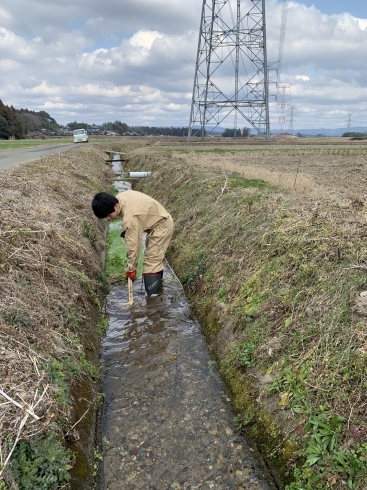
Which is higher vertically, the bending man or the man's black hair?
the man's black hair

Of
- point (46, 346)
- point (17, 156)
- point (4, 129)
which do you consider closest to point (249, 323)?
point (46, 346)

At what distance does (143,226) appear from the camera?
665 cm

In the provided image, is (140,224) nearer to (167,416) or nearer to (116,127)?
(167,416)

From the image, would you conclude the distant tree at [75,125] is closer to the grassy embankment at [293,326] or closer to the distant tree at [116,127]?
the distant tree at [116,127]

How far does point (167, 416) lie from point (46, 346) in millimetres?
1666

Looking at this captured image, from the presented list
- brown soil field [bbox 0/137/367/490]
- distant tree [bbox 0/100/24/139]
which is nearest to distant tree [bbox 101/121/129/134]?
distant tree [bbox 0/100/24/139]

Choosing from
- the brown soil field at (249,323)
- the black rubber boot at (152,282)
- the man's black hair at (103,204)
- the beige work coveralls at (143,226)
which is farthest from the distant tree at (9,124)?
the man's black hair at (103,204)

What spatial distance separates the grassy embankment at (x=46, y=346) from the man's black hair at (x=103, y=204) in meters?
1.22

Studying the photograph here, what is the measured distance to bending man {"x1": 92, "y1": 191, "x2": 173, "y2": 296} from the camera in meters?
5.78

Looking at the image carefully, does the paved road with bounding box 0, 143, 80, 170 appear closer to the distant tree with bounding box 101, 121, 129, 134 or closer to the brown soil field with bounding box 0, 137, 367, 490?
the brown soil field with bounding box 0, 137, 367, 490

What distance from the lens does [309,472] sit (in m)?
3.29

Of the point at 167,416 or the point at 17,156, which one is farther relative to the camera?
the point at 17,156

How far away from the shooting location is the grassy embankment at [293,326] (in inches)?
133

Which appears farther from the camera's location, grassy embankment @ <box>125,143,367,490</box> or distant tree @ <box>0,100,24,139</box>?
distant tree @ <box>0,100,24,139</box>
